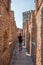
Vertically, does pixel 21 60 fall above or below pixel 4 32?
below

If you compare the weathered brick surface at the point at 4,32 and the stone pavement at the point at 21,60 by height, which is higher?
the weathered brick surface at the point at 4,32

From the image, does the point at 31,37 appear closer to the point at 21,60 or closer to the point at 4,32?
the point at 21,60

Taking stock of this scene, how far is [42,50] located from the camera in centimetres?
609

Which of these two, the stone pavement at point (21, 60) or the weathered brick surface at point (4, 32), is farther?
the stone pavement at point (21, 60)

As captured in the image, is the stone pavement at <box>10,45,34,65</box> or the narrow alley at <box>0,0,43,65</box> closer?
the narrow alley at <box>0,0,43,65</box>

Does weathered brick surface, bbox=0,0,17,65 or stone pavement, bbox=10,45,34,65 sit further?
stone pavement, bbox=10,45,34,65

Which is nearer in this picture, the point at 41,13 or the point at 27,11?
the point at 41,13

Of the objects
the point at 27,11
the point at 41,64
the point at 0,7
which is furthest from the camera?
the point at 27,11

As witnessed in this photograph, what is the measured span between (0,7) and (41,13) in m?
2.21

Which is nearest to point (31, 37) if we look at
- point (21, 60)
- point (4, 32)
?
point (21, 60)

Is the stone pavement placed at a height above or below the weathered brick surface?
below

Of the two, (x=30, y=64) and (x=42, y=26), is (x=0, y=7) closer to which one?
(x=42, y=26)

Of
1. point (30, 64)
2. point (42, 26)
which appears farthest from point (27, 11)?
point (42, 26)

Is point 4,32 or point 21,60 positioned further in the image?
point 21,60
